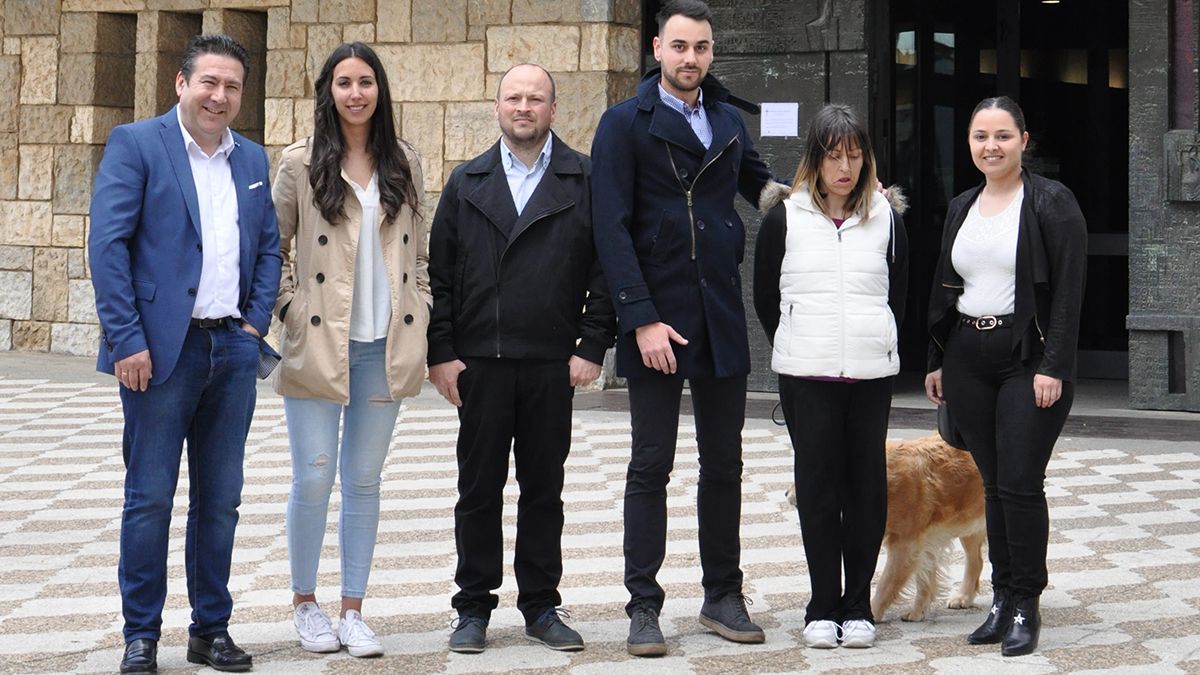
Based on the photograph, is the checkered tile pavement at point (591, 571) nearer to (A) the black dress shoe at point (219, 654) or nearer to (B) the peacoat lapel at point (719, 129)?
(A) the black dress shoe at point (219, 654)

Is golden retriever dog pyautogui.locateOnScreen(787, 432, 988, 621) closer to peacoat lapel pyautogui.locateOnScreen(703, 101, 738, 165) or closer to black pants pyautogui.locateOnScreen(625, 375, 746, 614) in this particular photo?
black pants pyautogui.locateOnScreen(625, 375, 746, 614)

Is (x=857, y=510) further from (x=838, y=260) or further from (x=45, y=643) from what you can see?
(x=45, y=643)

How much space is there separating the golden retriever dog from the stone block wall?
6.41 m

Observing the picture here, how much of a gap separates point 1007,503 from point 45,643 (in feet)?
9.58

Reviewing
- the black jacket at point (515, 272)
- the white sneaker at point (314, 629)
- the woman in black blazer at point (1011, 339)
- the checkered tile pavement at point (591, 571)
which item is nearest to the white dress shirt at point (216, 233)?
the black jacket at point (515, 272)

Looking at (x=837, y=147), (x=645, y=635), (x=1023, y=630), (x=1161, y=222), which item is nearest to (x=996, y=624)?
(x=1023, y=630)

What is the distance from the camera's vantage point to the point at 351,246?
5074 millimetres

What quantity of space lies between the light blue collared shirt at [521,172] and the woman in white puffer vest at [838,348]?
704mm

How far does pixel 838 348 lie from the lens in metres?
5.14

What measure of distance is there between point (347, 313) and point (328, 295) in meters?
0.08

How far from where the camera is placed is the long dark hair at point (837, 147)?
521 cm

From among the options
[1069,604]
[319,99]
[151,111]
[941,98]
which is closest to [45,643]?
[319,99]

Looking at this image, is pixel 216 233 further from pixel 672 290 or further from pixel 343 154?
pixel 672 290

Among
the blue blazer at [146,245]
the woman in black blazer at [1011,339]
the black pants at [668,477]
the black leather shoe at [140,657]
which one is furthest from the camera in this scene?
the black pants at [668,477]
